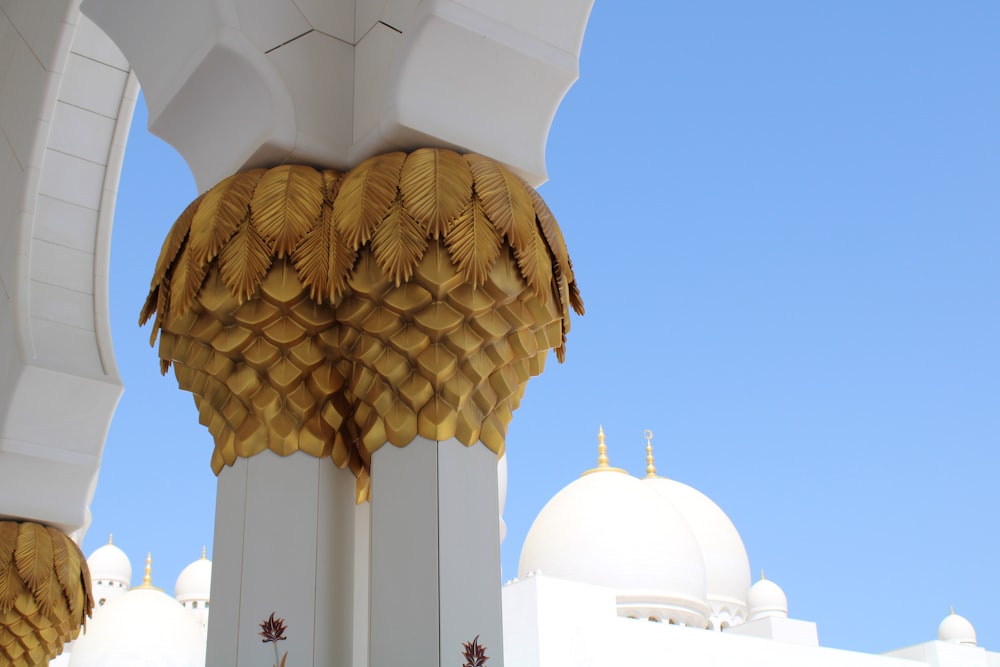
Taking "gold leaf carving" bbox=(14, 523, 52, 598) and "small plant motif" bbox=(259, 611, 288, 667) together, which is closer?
"small plant motif" bbox=(259, 611, 288, 667)

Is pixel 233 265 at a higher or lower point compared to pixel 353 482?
higher

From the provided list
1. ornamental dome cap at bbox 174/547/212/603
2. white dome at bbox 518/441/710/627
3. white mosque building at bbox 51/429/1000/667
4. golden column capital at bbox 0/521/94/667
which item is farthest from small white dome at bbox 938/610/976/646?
golden column capital at bbox 0/521/94/667

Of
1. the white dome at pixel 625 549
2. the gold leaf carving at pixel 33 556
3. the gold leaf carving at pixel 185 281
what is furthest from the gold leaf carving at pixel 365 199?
the white dome at pixel 625 549

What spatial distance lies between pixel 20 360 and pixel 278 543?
1.80 meters

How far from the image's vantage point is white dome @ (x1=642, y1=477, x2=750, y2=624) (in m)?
19.4

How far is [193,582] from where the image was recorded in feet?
67.2

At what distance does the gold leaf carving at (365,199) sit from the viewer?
190 centimetres

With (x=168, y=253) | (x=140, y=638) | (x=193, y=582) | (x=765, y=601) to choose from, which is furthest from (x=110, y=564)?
(x=168, y=253)

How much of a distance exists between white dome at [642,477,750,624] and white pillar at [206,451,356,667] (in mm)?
17453

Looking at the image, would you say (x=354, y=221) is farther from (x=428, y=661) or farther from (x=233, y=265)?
(x=428, y=661)

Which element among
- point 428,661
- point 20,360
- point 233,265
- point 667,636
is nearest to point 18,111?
point 20,360

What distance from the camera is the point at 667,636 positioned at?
13.0 m

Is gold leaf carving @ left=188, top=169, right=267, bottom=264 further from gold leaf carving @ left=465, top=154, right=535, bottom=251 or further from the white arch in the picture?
the white arch

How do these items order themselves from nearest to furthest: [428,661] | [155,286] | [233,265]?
[428,661], [233,265], [155,286]
